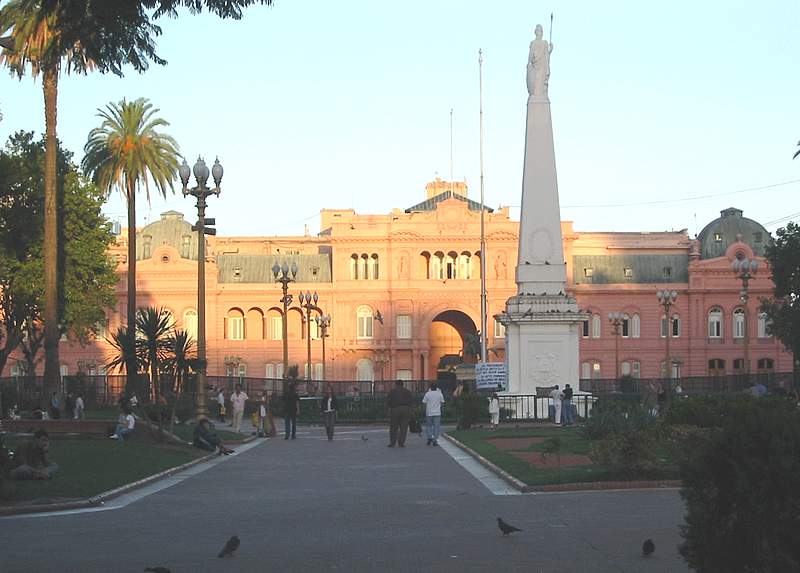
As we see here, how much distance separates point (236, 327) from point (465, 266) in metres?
18.4

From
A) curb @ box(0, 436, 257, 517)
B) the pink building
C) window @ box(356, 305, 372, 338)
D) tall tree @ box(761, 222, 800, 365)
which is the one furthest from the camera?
window @ box(356, 305, 372, 338)

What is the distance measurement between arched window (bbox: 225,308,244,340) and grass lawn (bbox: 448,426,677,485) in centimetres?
7065

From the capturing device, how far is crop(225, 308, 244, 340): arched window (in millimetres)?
111000

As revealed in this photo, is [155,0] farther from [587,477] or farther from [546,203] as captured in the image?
[546,203]

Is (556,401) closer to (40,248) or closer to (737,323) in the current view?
(40,248)

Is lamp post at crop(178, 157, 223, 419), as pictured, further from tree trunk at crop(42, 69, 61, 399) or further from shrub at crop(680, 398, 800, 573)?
shrub at crop(680, 398, 800, 573)

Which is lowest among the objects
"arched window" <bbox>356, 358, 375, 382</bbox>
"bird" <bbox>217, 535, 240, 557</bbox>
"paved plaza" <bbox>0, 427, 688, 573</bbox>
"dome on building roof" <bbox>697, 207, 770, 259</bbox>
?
"paved plaza" <bbox>0, 427, 688, 573</bbox>

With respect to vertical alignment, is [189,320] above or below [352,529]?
above

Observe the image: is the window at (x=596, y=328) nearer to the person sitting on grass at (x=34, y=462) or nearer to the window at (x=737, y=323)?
the window at (x=737, y=323)

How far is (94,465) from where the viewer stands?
82.1 ft

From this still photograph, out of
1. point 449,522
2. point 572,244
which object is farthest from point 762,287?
point 449,522

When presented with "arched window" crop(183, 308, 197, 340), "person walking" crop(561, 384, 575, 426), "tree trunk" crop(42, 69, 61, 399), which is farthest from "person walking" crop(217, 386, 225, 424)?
"arched window" crop(183, 308, 197, 340)

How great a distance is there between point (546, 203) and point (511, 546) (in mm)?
30551

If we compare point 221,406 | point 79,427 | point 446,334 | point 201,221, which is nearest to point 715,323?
point 446,334
